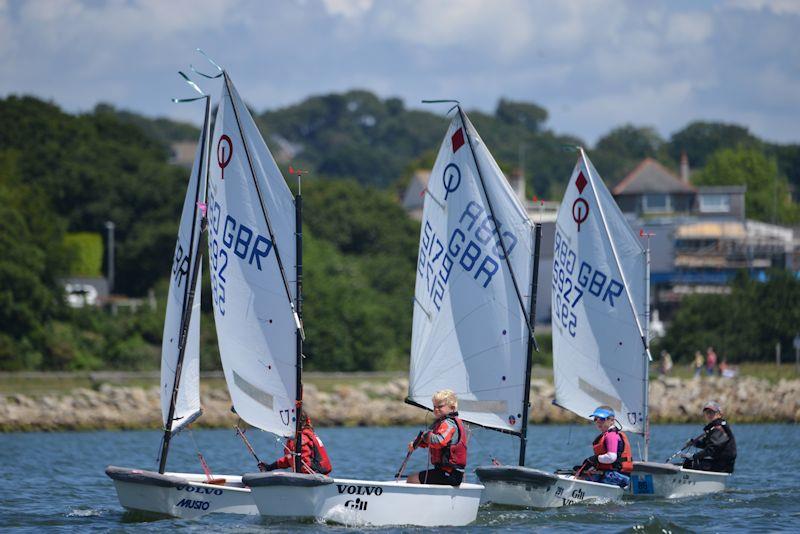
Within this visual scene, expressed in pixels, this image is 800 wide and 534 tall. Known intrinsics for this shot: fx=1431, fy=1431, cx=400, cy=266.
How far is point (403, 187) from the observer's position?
134375 mm

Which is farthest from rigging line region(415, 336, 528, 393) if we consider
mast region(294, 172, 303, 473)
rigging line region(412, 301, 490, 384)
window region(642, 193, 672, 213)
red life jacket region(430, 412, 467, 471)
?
window region(642, 193, 672, 213)

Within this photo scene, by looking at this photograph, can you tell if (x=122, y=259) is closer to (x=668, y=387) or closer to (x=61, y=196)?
(x=61, y=196)

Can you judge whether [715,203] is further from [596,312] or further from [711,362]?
[596,312]

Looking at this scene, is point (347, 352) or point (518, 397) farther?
point (347, 352)

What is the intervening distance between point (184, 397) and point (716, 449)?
31.9 ft

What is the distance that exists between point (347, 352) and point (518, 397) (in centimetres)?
3509

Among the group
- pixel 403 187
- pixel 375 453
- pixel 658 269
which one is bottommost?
pixel 375 453

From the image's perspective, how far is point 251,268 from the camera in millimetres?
21547

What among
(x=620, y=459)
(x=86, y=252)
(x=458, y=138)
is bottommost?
(x=620, y=459)

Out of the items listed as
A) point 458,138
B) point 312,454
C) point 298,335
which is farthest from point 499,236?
point 312,454

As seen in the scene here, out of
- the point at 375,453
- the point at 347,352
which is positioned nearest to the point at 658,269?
the point at 347,352

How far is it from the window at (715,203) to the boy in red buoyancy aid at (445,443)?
3138 inches

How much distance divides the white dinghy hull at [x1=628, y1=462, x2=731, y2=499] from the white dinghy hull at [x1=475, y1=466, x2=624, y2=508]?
91.0 inches

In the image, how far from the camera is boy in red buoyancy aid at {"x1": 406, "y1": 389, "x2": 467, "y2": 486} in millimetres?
20781
